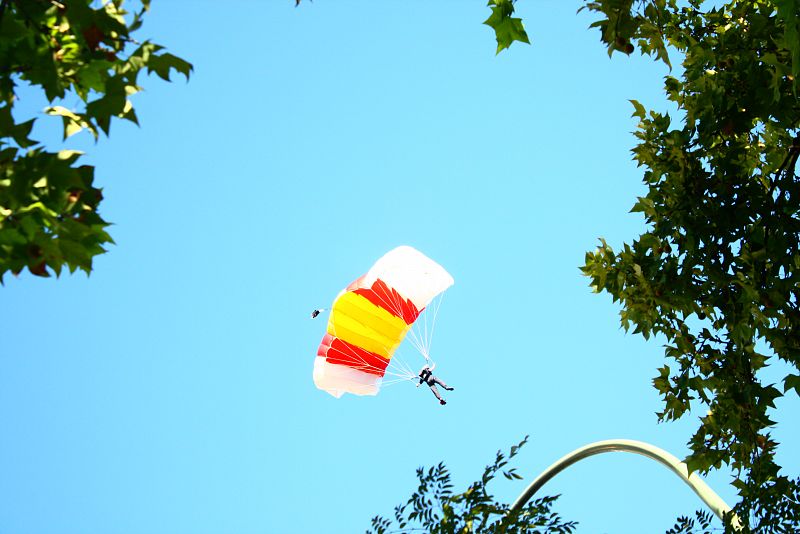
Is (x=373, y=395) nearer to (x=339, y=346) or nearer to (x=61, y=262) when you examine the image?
(x=339, y=346)

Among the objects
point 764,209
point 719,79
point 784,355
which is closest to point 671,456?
point 784,355

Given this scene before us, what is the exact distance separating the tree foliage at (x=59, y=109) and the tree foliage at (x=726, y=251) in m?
5.04

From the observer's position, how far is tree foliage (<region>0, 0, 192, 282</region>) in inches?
179

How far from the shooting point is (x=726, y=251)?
867cm

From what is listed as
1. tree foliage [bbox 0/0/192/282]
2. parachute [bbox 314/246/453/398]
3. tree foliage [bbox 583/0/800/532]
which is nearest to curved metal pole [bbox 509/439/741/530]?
tree foliage [bbox 583/0/800/532]

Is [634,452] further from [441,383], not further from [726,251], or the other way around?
[441,383]

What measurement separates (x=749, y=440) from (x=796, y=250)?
6.49ft

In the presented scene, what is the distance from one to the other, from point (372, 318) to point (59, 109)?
1584 centimetres

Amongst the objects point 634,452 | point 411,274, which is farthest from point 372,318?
point 634,452

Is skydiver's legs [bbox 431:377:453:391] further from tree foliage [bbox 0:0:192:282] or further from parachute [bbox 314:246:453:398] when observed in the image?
tree foliage [bbox 0:0:192:282]

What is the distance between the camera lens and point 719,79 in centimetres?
880

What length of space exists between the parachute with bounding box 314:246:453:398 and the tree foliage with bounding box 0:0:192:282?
15445 mm

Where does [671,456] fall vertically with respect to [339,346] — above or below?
below

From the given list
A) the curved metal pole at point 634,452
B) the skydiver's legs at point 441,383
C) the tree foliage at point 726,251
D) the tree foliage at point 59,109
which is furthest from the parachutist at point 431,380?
the tree foliage at point 59,109
